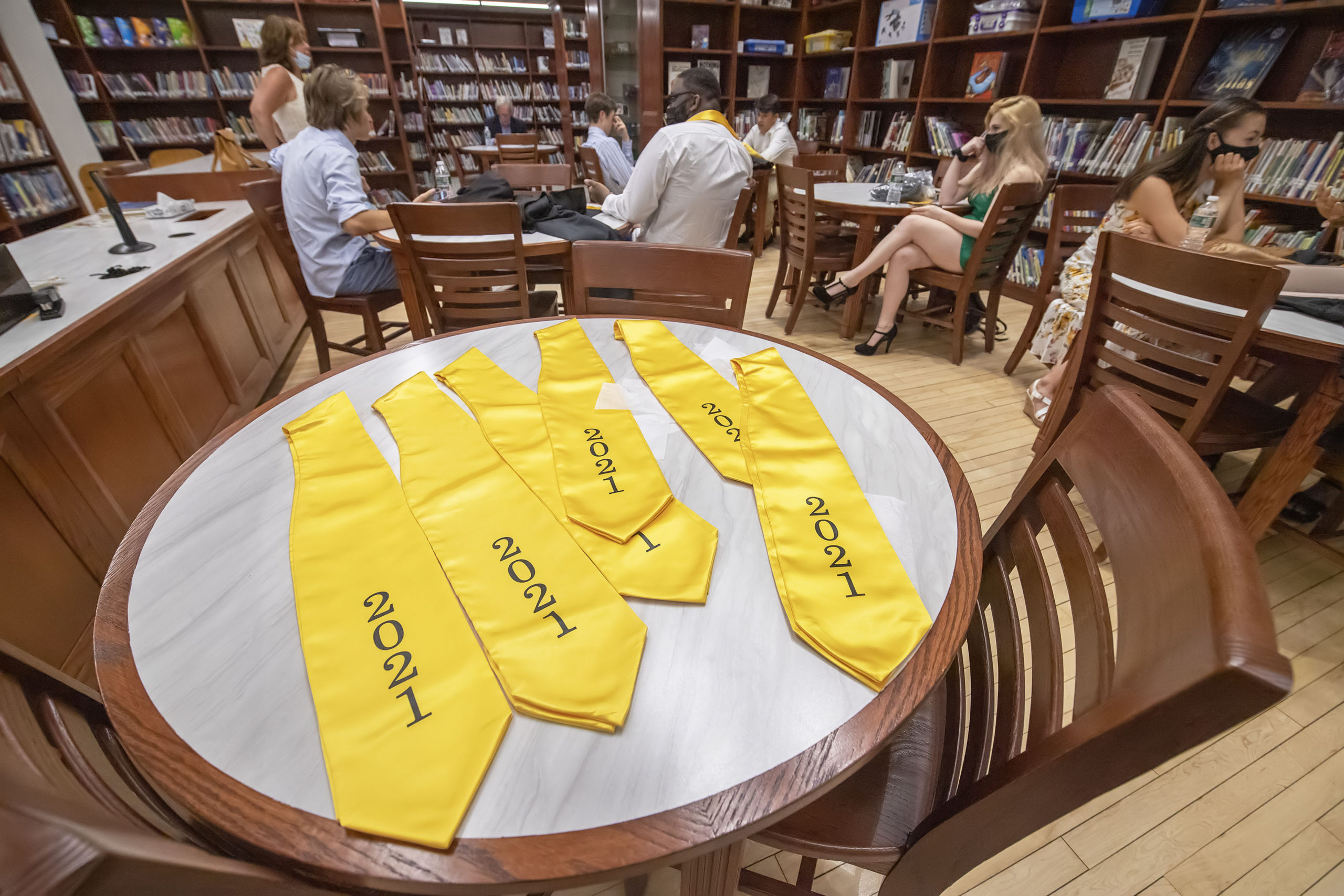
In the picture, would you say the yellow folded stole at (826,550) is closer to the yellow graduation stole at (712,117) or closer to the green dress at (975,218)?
the yellow graduation stole at (712,117)

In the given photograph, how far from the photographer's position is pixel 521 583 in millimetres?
640

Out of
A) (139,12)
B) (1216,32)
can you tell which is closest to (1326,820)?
(1216,32)

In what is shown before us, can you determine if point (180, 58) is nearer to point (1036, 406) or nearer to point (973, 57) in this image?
point (973, 57)

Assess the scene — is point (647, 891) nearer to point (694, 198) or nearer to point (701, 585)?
point (701, 585)

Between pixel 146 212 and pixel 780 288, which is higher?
pixel 146 212

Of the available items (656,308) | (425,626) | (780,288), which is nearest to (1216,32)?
(780,288)

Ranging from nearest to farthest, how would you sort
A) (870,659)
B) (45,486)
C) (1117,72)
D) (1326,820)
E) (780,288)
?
(870,659)
(1326,820)
(45,486)
(1117,72)
(780,288)

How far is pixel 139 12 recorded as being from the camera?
485cm

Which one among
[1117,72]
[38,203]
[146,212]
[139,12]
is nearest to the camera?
[146,212]

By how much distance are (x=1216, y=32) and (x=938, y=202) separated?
4.47 ft

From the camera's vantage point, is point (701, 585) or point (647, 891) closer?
point (701, 585)

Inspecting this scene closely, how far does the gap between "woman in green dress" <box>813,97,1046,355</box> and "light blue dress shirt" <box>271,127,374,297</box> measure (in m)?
2.39

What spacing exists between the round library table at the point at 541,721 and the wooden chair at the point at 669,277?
0.76m

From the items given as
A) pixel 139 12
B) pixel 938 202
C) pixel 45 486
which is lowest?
pixel 45 486
